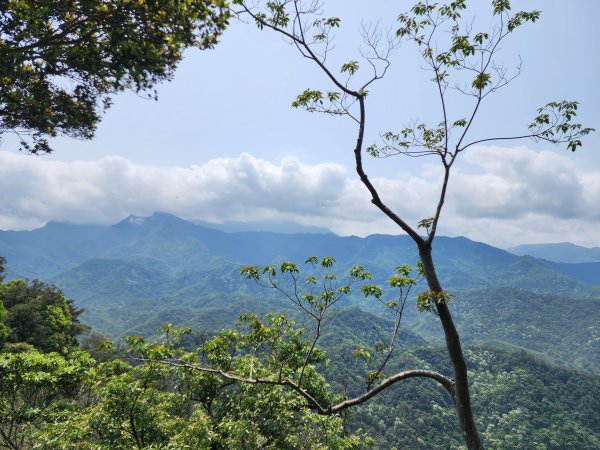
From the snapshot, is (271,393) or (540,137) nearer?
(540,137)

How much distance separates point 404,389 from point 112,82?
189 m

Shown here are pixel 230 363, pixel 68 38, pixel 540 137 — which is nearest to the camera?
pixel 540 137

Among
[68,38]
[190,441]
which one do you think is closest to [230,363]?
[190,441]

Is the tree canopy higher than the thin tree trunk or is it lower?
higher

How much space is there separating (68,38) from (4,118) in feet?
10.00

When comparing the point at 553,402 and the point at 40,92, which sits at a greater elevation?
the point at 40,92

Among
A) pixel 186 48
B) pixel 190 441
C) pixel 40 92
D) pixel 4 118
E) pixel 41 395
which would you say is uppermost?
pixel 186 48

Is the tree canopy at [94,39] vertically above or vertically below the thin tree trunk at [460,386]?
above

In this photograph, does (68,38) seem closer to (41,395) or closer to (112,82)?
(112,82)

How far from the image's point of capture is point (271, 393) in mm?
13930

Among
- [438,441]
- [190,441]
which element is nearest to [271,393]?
[190,441]

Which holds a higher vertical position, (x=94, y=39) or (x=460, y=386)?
(x=94, y=39)

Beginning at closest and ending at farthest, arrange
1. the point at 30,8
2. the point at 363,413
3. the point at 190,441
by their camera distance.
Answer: the point at 30,8 < the point at 190,441 < the point at 363,413

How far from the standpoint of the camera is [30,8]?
738cm
